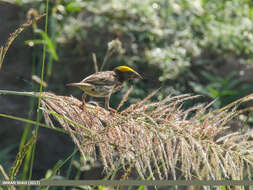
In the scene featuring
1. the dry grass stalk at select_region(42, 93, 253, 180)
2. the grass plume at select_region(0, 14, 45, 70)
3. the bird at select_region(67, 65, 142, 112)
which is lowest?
the dry grass stalk at select_region(42, 93, 253, 180)

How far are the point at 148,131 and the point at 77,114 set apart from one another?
1.34ft

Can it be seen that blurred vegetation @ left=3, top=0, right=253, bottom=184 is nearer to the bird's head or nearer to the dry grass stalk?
the bird's head

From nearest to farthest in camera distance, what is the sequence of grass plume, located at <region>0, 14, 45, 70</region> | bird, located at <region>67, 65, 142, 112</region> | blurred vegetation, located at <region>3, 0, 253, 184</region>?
grass plume, located at <region>0, 14, 45, 70</region>, bird, located at <region>67, 65, 142, 112</region>, blurred vegetation, located at <region>3, 0, 253, 184</region>

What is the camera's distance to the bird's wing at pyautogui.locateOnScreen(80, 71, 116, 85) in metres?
2.88

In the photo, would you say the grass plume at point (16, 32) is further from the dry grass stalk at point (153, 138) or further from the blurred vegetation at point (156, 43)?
the blurred vegetation at point (156, 43)

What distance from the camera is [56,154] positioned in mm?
6035

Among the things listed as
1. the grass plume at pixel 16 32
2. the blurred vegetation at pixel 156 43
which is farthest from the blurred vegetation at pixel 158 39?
the grass plume at pixel 16 32

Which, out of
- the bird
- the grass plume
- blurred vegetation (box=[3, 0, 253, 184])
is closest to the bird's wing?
the bird

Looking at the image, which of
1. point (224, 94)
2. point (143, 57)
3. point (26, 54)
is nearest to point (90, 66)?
point (143, 57)

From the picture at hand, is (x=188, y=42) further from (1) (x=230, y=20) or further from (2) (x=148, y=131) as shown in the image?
(2) (x=148, y=131)

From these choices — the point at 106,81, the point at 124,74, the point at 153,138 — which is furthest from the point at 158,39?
the point at 153,138

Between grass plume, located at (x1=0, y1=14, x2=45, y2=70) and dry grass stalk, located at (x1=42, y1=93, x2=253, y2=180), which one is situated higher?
grass plume, located at (x1=0, y1=14, x2=45, y2=70)

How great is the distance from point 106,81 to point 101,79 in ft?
0.30

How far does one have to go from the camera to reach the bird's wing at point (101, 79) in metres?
2.88
